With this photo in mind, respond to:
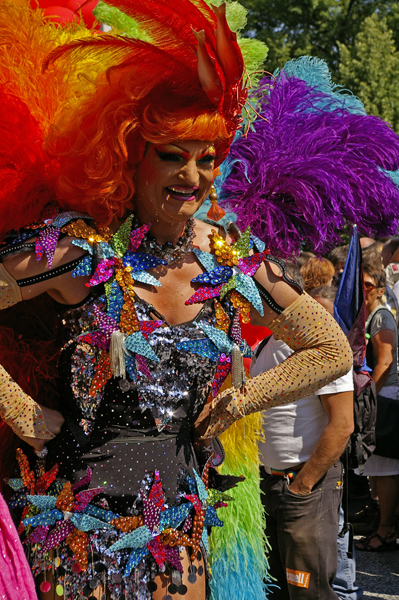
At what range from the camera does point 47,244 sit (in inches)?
76.5

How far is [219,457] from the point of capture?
234 centimetres

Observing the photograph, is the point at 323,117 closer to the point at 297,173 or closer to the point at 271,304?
the point at 297,173

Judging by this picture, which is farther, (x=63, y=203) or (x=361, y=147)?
(x=361, y=147)

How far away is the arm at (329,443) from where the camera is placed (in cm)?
294

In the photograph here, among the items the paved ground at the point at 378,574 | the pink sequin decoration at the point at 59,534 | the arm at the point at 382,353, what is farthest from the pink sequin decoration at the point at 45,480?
the arm at the point at 382,353

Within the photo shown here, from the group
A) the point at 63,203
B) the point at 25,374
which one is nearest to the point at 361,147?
the point at 63,203

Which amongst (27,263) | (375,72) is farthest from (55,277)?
(375,72)

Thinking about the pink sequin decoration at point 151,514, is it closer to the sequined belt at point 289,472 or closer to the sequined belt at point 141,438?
the sequined belt at point 141,438

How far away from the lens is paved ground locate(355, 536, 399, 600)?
4.21m

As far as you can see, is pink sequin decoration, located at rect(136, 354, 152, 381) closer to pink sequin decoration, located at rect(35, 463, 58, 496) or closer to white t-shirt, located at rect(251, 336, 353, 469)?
pink sequin decoration, located at rect(35, 463, 58, 496)

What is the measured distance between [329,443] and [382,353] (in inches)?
74.5

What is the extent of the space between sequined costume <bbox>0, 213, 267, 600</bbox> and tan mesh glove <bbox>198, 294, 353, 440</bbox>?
0.34 feet

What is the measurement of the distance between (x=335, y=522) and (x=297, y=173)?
58.2 inches

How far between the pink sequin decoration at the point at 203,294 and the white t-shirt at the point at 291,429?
1.06 meters
